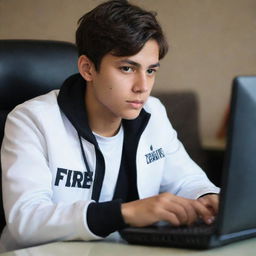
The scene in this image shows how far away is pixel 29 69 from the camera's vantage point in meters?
1.44

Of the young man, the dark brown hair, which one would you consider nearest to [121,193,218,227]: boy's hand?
the young man

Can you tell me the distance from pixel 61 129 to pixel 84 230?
37 centimetres

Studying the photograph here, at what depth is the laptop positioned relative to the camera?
2.34 feet

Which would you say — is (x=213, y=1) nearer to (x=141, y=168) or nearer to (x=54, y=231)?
(x=141, y=168)

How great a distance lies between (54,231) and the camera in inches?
37.9

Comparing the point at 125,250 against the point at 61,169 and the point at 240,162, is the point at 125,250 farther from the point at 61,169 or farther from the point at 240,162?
the point at 61,169

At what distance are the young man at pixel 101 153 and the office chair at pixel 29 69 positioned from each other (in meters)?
0.16

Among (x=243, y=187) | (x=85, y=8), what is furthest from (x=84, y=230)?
(x=85, y=8)

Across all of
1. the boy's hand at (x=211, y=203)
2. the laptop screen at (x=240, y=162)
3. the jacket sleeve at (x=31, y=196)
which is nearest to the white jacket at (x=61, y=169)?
the jacket sleeve at (x=31, y=196)

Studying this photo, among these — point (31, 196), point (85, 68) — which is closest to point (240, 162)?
point (31, 196)

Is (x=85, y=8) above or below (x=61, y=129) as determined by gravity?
above

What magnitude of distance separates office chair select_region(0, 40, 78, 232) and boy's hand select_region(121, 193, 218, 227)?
0.59 metres

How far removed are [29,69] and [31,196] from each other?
532 mm

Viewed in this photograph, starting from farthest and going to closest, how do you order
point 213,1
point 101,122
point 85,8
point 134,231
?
point 85,8 → point 213,1 → point 101,122 → point 134,231
